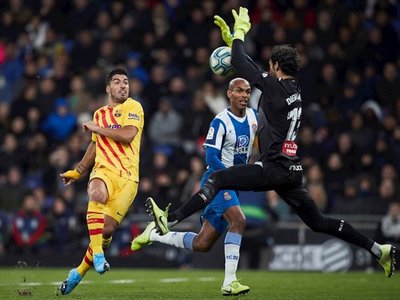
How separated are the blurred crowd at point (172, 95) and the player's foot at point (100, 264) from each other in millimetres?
8202

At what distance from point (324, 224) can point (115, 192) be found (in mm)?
2381

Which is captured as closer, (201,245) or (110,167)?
(110,167)

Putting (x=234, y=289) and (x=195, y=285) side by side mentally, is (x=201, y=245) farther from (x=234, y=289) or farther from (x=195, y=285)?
(x=195, y=285)

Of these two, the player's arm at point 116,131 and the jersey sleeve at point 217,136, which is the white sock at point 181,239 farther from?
the player's arm at point 116,131

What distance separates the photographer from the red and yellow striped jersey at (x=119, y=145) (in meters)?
12.4

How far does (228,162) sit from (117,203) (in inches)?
53.9

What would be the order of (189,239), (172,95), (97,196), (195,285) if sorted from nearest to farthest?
(97,196) < (189,239) < (195,285) < (172,95)

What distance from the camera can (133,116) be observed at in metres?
12.5

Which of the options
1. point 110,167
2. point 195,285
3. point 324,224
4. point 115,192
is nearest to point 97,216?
point 115,192

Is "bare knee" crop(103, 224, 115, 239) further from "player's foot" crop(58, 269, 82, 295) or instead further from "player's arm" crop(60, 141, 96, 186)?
"player's arm" crop(60, 141, 96, 186)

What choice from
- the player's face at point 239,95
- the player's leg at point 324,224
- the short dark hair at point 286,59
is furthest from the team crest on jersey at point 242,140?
the short dark hair at point 286,59

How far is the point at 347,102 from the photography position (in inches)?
814

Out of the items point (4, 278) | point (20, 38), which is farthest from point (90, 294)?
point (20, 38)

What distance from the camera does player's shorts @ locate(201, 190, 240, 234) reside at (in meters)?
12.4
